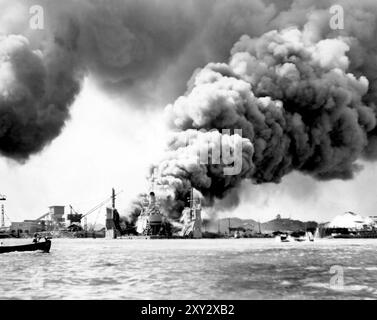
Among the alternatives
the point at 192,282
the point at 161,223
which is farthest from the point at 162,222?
the point at 192,282

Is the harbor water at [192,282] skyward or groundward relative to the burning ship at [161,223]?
groundward

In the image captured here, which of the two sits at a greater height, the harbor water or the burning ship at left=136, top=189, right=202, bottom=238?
the burning ship at left=136, top=189, right=202, bottom=238

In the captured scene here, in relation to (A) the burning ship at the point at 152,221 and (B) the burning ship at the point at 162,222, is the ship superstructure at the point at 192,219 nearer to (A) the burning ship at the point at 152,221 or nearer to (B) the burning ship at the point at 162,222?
(B) the burning ship at the point at 162,222

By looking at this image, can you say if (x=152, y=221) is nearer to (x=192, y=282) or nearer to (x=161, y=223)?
(x=161, y=223)

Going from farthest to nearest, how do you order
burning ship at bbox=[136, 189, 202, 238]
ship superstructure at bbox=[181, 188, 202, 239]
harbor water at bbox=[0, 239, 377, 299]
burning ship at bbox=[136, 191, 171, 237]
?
1. burning ship at bbox=[136, 191, 171, 237]
2. burning ship at bbox=[136, 189, 202, 238]
3. ship superstructure at bbox=[181, 188, 202, 239]
4. harbor water at bbox=[0, 239, 377, 299]

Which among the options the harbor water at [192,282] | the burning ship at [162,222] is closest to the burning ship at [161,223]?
the burning ship at [162,222]

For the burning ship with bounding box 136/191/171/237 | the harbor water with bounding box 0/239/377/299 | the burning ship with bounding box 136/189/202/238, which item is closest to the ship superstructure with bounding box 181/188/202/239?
the burning ship with bounding box 136/189/202/238

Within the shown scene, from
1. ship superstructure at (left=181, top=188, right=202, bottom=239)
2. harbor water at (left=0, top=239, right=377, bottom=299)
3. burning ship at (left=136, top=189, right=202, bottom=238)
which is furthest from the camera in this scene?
burning ship at (left=136, top=189, right=202, bottom=238)

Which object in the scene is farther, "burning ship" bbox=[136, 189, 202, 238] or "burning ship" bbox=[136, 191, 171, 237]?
"burning ship" bbox=[136, 191, 171, 237]

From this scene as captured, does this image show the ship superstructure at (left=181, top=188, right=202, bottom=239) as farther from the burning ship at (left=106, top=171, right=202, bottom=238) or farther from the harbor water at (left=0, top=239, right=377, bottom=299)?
the harbor water at (left=0, top=239, right=377, bottom=299)
